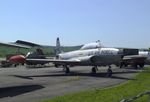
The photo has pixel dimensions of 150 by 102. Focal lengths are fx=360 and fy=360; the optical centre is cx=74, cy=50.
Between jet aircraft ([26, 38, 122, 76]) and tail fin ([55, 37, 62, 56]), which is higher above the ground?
tail fin ([55, 37, 62, 56])

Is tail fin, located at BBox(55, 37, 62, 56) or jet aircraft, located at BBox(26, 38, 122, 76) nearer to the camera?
jet aircraft, located at BBox(26, 38, 122, 76)

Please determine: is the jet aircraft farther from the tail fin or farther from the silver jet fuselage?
the tail fin

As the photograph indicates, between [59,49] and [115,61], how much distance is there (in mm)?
19516

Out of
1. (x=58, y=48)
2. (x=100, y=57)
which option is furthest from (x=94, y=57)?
(x=58, y=48)

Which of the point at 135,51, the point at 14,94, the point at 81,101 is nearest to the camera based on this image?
the point at 81,101

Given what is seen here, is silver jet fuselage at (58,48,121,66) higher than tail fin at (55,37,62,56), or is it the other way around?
tail fin at (55,37,62,56)

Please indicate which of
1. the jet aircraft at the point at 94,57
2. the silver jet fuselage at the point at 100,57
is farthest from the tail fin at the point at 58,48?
the silver jet fuselage at the point at 100,57

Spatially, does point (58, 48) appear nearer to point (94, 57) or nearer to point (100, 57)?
point (94, 57)

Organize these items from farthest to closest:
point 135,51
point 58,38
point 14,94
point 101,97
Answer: point 58,38, point 135,51, point 14,94, point 101,97

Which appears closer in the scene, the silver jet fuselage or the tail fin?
the silver jet fuselage

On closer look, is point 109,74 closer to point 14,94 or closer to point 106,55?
point 106,55

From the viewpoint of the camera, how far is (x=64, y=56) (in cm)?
4466

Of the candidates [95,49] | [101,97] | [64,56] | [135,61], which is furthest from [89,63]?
[101,97]

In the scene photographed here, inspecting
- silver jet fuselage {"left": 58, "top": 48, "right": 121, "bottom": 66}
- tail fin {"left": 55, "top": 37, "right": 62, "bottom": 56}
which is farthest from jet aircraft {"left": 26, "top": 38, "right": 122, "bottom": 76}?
tail fin {"left": 55, "top": 37, "right": 62, "bottom": 56}
